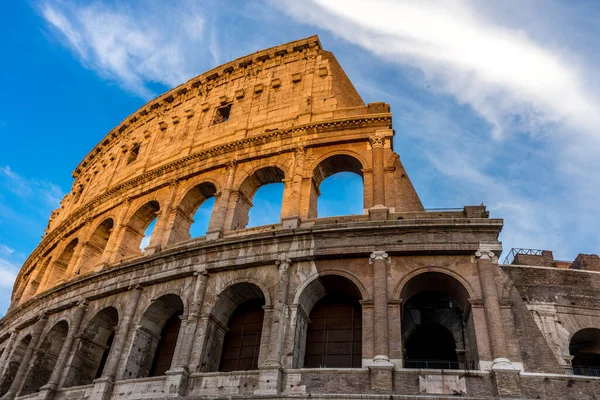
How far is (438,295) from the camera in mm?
13680

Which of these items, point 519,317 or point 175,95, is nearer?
point 519,317

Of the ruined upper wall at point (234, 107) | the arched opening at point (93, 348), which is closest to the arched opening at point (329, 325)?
the ruined upper wall at point (234, 107)

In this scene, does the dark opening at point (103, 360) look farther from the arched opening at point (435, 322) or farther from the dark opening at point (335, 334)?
the arched opening at point (435, 322)

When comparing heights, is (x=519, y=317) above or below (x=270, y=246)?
below

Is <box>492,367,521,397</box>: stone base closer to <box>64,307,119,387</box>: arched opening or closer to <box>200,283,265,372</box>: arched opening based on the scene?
<box>200,283,265,372</box>: arched opening

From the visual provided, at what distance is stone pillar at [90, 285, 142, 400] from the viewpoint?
13.3 metres

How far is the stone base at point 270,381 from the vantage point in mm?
11125

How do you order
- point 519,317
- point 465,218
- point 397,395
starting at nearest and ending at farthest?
point 397,395 < point 519,317 < point 465,218

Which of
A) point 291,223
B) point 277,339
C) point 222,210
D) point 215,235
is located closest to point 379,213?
point 291,223

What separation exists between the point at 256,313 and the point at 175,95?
13.4 meters

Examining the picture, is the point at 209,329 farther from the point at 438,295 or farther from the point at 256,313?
the point at 438,295

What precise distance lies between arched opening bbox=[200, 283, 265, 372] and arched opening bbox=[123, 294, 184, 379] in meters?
1.49

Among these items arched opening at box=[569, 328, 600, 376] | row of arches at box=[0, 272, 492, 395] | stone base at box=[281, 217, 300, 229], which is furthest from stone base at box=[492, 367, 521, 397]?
stone base at box=[281, 217, 300, 229]

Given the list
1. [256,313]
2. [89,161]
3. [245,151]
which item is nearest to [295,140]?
[245,151]
